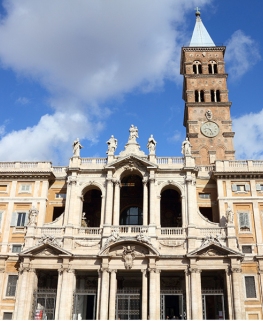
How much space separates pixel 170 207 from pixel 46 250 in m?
14.2

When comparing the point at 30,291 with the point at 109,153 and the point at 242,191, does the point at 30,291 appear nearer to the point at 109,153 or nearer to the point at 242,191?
the point at 109,153

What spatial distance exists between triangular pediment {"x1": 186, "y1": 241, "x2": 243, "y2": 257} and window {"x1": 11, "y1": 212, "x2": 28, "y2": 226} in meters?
16.7

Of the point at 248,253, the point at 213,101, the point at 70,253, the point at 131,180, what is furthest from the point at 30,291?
the point at 213,101

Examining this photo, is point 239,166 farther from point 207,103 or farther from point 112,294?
point 112,294

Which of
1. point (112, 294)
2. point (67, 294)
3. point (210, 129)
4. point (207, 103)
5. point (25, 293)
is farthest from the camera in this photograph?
point (207, 103)

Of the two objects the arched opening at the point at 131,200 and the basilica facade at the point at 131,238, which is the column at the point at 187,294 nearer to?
the basilica facade at the point at 131,238

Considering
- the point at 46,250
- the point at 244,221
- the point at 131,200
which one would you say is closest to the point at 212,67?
the point at 131,200

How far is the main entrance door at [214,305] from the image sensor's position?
108ft

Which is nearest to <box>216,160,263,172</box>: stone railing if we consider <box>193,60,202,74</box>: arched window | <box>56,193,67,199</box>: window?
<box>56,193,67,199</box>: window

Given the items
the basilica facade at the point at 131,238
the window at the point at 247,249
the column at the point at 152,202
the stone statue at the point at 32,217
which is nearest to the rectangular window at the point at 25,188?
the basilica facade at the point at 131,238

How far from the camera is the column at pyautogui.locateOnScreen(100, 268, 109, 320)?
3172cm

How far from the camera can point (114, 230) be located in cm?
3481

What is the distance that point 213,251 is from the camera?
110 ft

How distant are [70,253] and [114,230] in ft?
14.9
